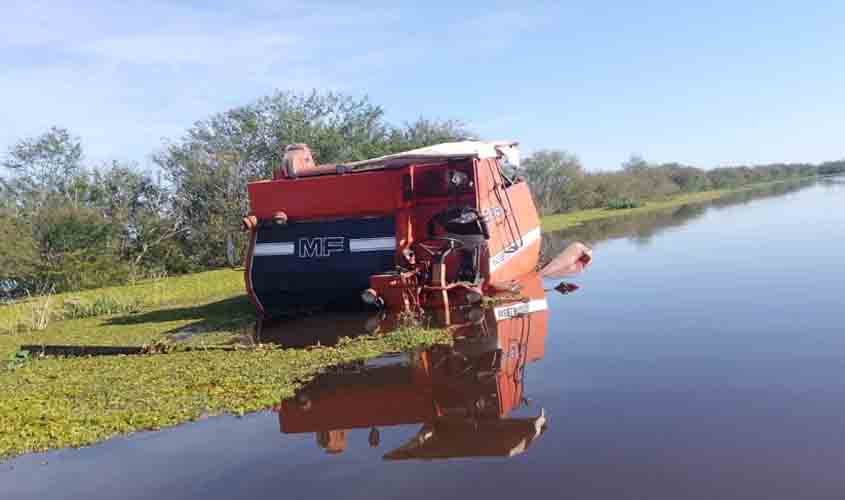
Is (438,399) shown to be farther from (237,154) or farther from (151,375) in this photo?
(237,154)

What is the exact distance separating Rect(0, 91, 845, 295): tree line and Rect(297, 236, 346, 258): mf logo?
795 cm

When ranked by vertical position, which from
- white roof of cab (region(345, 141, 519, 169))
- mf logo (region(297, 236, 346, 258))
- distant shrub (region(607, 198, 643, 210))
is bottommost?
mf logo (region(297, 236, 346, 258))

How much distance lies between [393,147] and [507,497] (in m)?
29.1

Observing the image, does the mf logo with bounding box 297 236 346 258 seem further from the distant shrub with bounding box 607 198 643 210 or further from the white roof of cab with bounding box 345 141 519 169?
the distant shrub with bounding box 607 198 643 210

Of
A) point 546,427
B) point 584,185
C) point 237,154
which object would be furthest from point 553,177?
point 546,427

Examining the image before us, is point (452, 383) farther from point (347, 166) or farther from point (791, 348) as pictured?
point (347, 166)

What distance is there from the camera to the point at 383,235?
34.8 ft

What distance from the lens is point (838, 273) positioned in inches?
456

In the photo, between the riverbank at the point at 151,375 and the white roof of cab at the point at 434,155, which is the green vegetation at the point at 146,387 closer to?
the riverbank at the point at 151,375

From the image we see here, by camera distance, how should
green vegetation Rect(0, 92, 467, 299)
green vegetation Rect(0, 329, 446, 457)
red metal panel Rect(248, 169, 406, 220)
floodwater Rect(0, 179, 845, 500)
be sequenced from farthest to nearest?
green vegetation Rect(0, 92, 467, 299)
red metal panel Rect(248, 169, 406, 220)
green vegetation Rect(0, 329, 446, 457)
floodwater Rect(0, 179, 845, 500)

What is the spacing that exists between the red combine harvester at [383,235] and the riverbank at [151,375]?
3.98ft

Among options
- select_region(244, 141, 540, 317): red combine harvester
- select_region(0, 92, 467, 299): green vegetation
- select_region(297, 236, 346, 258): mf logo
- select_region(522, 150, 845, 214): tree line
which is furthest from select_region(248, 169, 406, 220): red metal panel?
select_region(522, 150, 845, 214): tree line

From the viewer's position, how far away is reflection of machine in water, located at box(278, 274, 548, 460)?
5332 mm

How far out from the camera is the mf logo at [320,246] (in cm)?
1094
